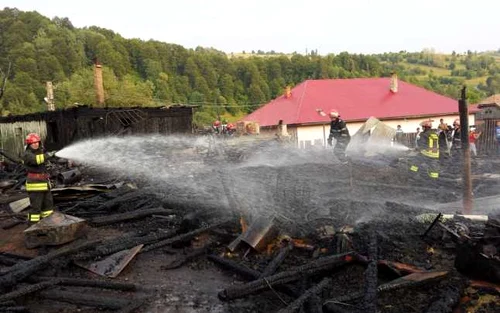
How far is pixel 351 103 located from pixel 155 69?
49.1 m

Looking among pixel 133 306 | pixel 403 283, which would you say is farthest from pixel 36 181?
pixel 403 283

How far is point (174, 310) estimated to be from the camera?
4.83 metres

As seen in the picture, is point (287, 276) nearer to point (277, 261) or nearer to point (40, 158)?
point (277, 261)

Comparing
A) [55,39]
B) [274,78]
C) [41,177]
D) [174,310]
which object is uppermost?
[55,39]

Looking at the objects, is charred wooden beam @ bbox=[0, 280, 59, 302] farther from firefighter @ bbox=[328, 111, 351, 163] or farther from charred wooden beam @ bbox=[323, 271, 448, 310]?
firefighter @ bbox=[328, 111, 351, 163]

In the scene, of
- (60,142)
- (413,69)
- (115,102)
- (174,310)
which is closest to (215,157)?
(60,142)

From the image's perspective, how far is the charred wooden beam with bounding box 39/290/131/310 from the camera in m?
4.79

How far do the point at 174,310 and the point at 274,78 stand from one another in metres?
80.5

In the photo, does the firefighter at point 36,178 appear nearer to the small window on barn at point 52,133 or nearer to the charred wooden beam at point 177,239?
the charred wooden beam at point 177,239

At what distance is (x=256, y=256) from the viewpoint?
6352 millimetres

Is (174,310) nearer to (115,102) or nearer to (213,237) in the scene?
(213,237)

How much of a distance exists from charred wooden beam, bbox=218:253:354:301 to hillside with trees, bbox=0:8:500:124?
50756mm

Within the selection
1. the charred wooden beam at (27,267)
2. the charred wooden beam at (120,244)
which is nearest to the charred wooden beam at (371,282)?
the charred wooden beam at (120,244)

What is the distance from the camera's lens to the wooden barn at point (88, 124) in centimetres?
1923
